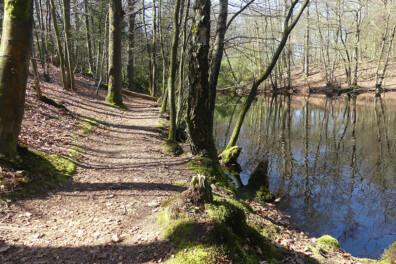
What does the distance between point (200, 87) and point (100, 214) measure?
12.1 feet

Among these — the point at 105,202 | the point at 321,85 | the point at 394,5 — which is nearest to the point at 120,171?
the point at 105,202

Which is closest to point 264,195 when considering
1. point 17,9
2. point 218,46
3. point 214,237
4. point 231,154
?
point 231,154

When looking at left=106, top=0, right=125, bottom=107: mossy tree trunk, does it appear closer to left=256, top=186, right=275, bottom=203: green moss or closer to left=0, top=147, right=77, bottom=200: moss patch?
left=0, top=147, right=77, bottom=200: moss patch

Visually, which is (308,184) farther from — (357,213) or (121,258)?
(121,258)

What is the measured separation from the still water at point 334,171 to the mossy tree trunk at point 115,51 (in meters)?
6.52

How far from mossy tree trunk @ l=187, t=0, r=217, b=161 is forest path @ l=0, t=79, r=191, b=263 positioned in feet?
2.70

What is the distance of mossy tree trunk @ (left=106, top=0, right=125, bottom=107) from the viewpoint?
13.7 m

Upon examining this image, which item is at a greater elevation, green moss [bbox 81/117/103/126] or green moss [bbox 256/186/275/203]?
green moss [bbox 81/117/103/126]

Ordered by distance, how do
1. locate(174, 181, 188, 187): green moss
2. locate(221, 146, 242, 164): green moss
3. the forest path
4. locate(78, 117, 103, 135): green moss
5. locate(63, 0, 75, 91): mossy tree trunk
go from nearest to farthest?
the forest path, locate(174, 181, 188, 187): green moss, locate(78, 117, 103, 135): green moss, locate(221, 146, 242, 164): green moss, locate(63, 0, 75, 91): mossy tree trunk

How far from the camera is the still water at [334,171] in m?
6.60

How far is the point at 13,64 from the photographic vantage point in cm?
426

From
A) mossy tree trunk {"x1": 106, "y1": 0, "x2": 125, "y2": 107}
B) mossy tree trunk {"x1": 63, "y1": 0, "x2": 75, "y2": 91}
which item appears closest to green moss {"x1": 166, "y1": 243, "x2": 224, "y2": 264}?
mossy tree trunk {"x1": 106, "y1": 0, "x2": 125, "y2": 107}

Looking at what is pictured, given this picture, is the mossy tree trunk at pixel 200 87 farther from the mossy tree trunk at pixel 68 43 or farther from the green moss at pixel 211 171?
the mossy tree trunk at pixel 68 43

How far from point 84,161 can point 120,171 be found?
103 cm
